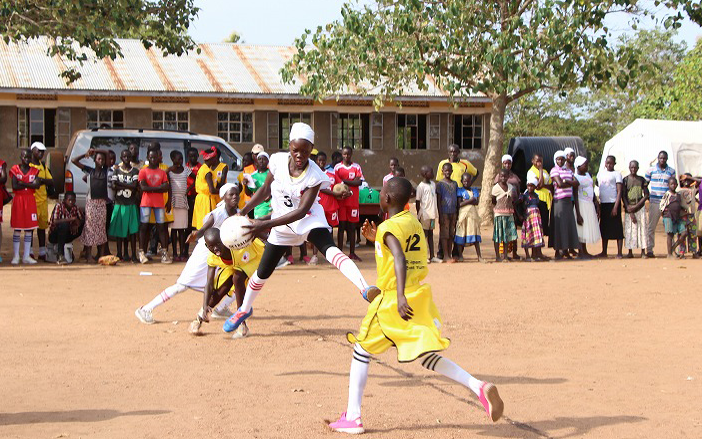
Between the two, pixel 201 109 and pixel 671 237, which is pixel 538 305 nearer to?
pixel 671 237

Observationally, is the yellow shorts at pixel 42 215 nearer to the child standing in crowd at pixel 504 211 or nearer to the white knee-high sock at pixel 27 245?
the white knee-high sock at pixel 27 245

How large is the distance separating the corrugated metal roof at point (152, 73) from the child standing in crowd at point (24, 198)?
13.5 meters

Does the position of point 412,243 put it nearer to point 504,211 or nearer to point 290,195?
point 290,195

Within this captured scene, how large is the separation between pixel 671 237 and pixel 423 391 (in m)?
11.2

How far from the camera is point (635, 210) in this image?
634 inches

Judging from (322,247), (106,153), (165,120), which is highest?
(165,120)

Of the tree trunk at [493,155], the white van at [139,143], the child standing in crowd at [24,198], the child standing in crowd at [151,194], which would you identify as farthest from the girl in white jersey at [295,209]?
the tree trunk at [493,155]

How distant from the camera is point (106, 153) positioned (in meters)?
14.3

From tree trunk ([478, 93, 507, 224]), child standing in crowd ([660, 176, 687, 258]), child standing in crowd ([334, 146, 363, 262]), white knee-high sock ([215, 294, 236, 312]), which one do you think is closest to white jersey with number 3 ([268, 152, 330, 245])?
white knee-high sock ([215, 294, 236, 312])

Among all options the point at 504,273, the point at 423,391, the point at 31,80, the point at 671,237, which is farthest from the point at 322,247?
the point at 31,80

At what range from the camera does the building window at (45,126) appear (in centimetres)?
2827

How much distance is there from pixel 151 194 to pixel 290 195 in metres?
7.21

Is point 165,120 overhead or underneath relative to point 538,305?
overhead

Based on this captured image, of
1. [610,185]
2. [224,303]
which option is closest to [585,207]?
[610,185]
